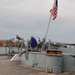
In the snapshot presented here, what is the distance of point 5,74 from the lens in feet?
42.5

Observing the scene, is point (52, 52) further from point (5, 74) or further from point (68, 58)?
point (5, 74)

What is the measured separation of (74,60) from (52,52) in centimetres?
156

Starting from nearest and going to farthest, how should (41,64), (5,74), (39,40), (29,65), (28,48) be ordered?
(5,74) < (41,64) < (29,65) < (28,48) < (39,40)

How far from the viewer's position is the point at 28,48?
18.6m

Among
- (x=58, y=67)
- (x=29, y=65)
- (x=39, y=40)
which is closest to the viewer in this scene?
(x=58, y=67)

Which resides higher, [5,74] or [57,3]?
[57,3]

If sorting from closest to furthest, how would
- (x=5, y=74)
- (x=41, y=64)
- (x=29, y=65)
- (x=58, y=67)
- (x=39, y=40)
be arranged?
(x=5, y=74)
(x=58, y=67)
(x=41, y=64)
(x=29, y=65)
(x=39, y=40)

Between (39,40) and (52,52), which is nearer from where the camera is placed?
(52,52)

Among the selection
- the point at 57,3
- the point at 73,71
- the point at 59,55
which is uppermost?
the point at 57,3

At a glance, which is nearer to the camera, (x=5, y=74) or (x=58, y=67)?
(x=5, y=74)

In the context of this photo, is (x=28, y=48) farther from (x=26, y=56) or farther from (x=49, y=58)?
(x=49, y=58)

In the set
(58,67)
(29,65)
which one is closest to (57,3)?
(29,65)

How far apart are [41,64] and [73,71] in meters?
2.10

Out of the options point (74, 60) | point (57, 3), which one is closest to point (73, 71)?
point (74, 60)
